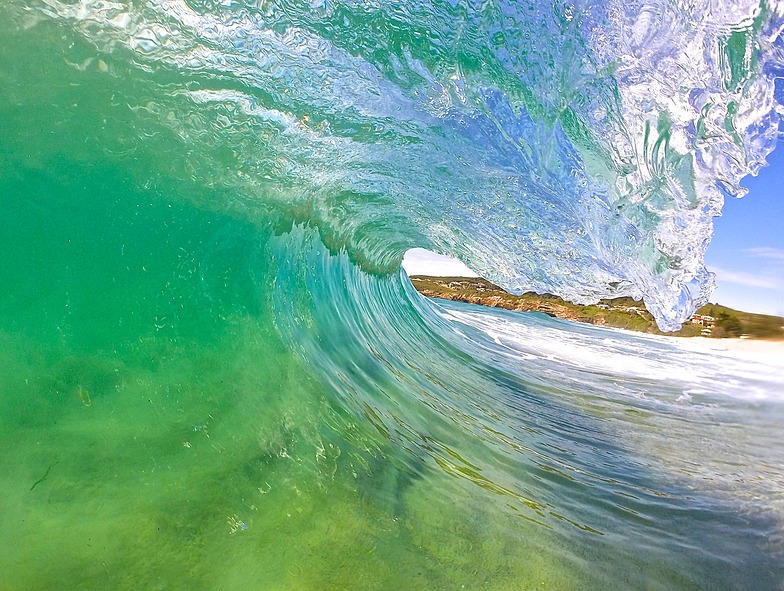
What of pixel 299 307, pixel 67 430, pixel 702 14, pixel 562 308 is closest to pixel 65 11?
pixel 67 430

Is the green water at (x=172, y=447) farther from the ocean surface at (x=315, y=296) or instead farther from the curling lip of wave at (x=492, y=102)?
the curling lip of wave at (x=492, y=102)

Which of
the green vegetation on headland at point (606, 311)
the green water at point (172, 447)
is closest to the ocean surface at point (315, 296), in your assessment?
the green water at point (172, 447)

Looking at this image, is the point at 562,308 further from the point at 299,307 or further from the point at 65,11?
the point at 65,11

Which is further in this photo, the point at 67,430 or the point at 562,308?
the point at 562,308

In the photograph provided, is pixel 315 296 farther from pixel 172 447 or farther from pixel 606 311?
pixel 606 311

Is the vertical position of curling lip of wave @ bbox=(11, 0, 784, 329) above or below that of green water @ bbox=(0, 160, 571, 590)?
above

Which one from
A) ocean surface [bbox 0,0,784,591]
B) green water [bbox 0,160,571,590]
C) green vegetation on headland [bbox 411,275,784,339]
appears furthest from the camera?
green vegetation on headland [bbox 411,275,784,339]

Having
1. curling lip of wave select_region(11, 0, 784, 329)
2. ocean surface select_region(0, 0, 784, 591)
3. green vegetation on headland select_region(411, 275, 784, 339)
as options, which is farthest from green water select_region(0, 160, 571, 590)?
green vegetation on headland select_region(411, 275, 784, 339)

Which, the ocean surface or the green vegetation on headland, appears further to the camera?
the green vegetation on headland

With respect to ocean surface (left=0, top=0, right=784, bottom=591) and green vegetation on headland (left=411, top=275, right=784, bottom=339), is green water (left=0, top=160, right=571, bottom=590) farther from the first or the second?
green vegetation on headland (left=411, top=275, right=784, bottom=339)
